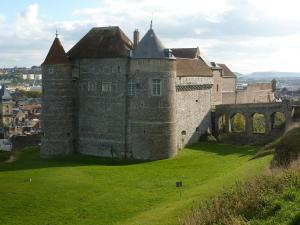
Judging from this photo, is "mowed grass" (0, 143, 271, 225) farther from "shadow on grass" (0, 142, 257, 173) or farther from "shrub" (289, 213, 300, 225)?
"shrub" (289, 213, 300, 225)

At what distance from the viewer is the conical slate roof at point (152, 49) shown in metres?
36.1

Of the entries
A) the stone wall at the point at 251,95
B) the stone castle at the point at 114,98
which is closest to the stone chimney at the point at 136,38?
the stone castle at the point at 114,98

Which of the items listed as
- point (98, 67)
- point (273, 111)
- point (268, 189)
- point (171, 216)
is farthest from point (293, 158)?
point (273, 111)

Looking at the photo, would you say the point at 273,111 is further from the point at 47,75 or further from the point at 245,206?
the point at 245,206

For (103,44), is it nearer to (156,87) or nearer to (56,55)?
(56,55)

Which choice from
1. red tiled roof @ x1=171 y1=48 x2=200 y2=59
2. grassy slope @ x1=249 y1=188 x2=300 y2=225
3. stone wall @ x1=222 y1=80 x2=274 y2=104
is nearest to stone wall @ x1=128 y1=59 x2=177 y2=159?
red tiled roof @ x1=171 y1=48 x2=200 y2=59

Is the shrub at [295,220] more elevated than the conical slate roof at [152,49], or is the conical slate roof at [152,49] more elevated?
the conical slate roof at [152,49]

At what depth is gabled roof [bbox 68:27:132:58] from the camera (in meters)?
37.8

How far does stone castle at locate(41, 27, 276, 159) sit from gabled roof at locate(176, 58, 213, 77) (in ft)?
0.79

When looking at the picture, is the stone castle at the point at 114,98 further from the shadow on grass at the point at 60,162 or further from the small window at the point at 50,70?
the shadow on grass at the point at 60,162

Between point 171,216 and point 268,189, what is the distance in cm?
569

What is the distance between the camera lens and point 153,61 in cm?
3609

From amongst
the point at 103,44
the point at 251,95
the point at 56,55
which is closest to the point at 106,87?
the point at 103,44

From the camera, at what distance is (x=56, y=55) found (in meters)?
38.6
